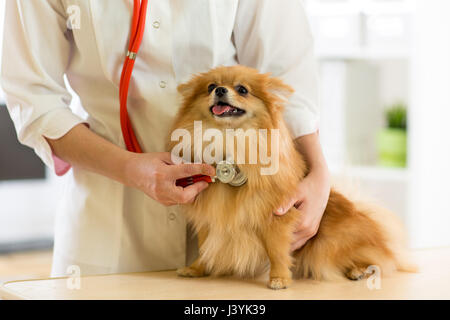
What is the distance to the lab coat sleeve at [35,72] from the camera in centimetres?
109

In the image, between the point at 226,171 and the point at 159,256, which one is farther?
the point at 159,256

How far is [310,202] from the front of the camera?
3.49ft

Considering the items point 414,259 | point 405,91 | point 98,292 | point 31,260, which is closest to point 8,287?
point 98,292

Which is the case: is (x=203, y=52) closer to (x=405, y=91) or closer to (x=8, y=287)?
(x=8, y=287)

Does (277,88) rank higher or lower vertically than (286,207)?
higher

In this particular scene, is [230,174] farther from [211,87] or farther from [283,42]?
[283,42]

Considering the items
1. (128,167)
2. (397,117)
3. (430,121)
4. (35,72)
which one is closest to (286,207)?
(128,167)

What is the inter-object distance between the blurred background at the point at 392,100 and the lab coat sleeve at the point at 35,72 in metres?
1.30

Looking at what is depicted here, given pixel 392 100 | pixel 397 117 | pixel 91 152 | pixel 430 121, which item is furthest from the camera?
pixel 392 100

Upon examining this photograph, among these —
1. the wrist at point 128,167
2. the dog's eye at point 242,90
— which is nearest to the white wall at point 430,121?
the dog's eye at point 242,90

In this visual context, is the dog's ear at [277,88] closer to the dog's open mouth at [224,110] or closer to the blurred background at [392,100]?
the dog's open mouth at [224,110]

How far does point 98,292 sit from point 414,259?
2.30ft

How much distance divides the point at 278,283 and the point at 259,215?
0.13 metres

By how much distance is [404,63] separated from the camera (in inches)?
108
